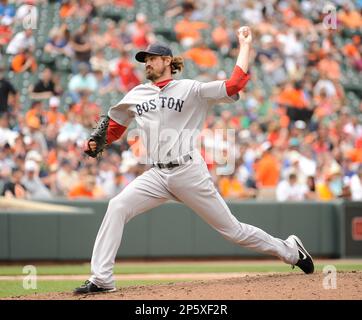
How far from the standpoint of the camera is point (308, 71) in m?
16.9

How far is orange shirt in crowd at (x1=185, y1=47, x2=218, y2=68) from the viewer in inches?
646

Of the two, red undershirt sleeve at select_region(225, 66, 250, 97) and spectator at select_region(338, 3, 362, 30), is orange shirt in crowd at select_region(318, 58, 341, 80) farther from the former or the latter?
red undershirt sleeve at select_region(225, 66, 250, 97)

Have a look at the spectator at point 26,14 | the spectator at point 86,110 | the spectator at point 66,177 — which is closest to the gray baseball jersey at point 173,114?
the spectator at point 66,177

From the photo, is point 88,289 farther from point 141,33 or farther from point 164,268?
point 141,33

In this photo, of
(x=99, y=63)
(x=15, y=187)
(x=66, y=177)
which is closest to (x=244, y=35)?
(x=15, y=187)

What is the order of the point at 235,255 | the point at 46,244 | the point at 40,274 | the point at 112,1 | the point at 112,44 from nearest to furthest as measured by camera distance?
the point at 40,274 → the point at 46,244 → the point at 235,255 → the point at 112,44 → the point at 112,1

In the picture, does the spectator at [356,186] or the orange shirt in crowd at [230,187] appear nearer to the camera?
the orange shirt in crowd at [230,187]

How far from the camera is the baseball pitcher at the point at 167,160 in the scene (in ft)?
20.6

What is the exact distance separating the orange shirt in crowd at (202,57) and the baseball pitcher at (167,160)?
9.92 m

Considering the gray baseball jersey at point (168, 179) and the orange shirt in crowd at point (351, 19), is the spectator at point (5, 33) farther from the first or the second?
the gray baseball jersey at point (168, 179)

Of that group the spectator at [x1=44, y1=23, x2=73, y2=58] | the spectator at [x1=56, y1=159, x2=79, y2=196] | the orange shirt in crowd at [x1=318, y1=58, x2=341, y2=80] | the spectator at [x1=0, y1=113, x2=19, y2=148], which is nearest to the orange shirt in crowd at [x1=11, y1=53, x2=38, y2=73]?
the spectator at [x1=44, y1=23, x2=73, y2=58]
